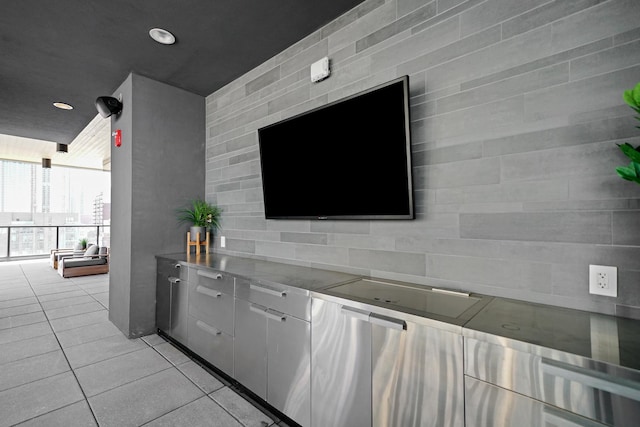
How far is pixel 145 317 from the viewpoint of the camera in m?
3.14

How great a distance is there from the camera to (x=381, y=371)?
4.36ft

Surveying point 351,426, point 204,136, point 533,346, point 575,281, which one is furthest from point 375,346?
point 204,136

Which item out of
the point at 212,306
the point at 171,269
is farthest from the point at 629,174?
the point at 171,269

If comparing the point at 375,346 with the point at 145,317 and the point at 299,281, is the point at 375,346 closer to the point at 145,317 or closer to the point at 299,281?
the point at 299,281

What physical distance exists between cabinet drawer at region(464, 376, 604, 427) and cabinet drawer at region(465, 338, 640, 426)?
0.02m

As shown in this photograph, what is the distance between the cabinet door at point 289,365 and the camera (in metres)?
1.65

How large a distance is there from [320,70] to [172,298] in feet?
8.20

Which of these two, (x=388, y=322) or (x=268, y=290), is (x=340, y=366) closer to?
(x=388, y=322)

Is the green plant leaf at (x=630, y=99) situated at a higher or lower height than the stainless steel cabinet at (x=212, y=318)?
higher

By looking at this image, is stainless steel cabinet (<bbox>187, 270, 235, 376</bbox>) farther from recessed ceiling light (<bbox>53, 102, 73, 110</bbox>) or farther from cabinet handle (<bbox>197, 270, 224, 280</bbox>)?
recessed ceiling light (<bbox>53, 102, 73, 110</bbox>)

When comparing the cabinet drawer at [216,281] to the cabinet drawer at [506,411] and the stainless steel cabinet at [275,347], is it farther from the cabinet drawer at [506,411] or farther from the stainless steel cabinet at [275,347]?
the cabinet drawer at [506,411]

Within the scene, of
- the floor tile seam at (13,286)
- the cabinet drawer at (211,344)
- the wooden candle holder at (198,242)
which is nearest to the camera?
the cabinet drawer at (211,344)

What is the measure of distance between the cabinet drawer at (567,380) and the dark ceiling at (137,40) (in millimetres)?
2322

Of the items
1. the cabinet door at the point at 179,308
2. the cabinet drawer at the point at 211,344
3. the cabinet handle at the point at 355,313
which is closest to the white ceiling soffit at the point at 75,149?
the cabinet door at the point at 179,308
